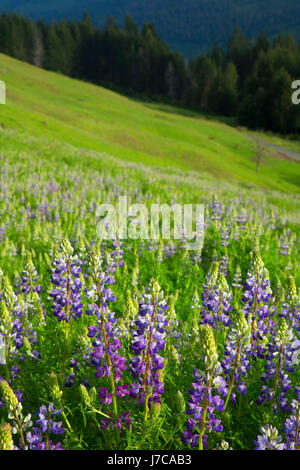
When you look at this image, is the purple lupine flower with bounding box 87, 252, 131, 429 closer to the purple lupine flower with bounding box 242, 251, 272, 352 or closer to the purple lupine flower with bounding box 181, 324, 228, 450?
the purple lupine flower with bounding box 181, 324, 228, 450

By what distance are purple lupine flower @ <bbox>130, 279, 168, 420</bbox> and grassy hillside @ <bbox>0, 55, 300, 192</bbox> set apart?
28.2 m

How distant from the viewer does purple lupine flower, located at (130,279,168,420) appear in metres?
2.85

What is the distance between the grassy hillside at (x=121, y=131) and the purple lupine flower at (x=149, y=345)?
28243 mm

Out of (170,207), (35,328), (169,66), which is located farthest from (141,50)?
(35,328)

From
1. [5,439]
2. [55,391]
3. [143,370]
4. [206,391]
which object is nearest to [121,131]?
[143,370]

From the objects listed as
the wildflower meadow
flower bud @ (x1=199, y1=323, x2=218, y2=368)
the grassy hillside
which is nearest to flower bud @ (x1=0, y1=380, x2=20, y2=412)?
the wildflower meadow

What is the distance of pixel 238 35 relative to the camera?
140875 mm

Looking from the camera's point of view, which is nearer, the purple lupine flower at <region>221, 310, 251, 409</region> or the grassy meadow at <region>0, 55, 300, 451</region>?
the grassy meadow at <region>0, 55, 300, 451</region>

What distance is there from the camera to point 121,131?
5347 centimetres

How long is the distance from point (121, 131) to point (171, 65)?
89.0m

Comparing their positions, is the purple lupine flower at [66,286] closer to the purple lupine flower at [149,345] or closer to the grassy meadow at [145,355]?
the grassy meadow at [145,355]

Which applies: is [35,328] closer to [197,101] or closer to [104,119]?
[104,119]

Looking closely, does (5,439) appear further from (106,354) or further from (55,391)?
(106,354)
